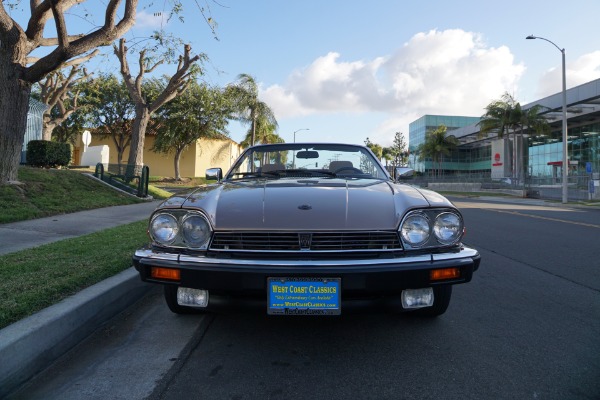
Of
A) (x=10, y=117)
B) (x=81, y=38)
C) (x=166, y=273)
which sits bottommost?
(x=166, y=273)

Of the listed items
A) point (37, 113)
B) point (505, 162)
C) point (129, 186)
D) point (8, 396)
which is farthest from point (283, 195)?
point (505, 162)

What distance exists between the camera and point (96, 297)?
3.44m

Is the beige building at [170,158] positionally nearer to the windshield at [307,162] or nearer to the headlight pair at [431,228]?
the windshield at [307,162]

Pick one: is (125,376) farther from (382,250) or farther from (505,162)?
(505,162)

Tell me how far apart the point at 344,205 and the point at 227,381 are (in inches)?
51.0

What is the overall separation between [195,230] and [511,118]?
142ft

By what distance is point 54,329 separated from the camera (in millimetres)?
2881

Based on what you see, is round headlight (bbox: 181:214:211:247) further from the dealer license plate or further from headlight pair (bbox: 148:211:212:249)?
the dealer license plate

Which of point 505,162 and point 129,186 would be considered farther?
point 505,162

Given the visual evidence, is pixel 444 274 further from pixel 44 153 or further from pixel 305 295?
pixel 44 153

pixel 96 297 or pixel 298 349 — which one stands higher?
pixel 96 297

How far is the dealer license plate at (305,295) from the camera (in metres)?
2.59

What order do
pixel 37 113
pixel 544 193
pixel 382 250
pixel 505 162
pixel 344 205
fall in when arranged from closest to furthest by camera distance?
pixel 382 250 < pixel 344 205 < pixel 37 113 < pixel 544 193 < pixel 505 162

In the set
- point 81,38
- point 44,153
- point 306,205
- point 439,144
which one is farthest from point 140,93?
point 439,144
